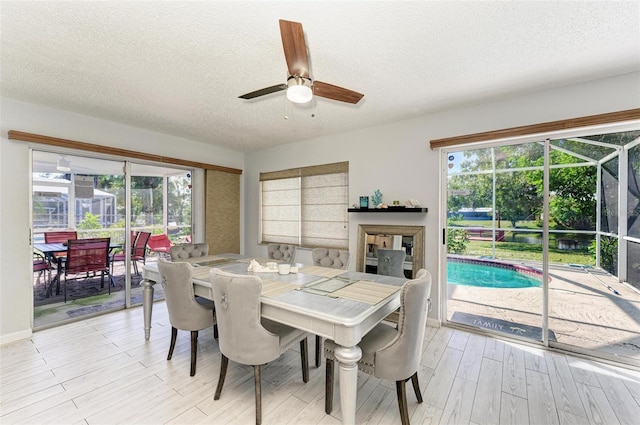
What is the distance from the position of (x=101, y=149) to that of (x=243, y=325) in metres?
3.29

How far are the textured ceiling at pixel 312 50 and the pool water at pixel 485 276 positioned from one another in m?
2.11

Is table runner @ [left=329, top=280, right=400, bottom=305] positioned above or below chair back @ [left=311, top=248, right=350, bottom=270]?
below

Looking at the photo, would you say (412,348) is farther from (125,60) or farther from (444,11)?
(125,60)

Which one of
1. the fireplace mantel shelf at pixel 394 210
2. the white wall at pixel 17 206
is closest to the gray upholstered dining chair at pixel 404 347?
the fireplace mantel shelf at pixel 394 210

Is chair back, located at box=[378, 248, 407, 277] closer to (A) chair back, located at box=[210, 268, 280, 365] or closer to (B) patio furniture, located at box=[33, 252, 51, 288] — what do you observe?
(A) chair back, located at box=[210, 268, 280, 365]

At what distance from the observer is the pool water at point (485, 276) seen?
347 cm

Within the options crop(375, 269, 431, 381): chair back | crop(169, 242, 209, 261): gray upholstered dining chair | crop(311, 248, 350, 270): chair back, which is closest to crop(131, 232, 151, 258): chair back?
crop(169, 242, 209, 261): gray upholstered dining chair

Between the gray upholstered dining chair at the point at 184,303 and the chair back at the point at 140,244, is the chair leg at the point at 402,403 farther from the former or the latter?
the chair back at the point at 140,244

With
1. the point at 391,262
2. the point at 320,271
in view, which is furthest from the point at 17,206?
the point at 391,262

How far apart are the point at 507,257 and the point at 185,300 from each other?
377cm

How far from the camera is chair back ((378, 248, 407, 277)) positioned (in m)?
3.54

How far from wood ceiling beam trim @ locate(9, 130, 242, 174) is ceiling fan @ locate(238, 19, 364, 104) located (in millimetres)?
2695

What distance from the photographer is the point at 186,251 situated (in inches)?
137

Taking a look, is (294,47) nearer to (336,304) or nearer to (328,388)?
(336,304)
